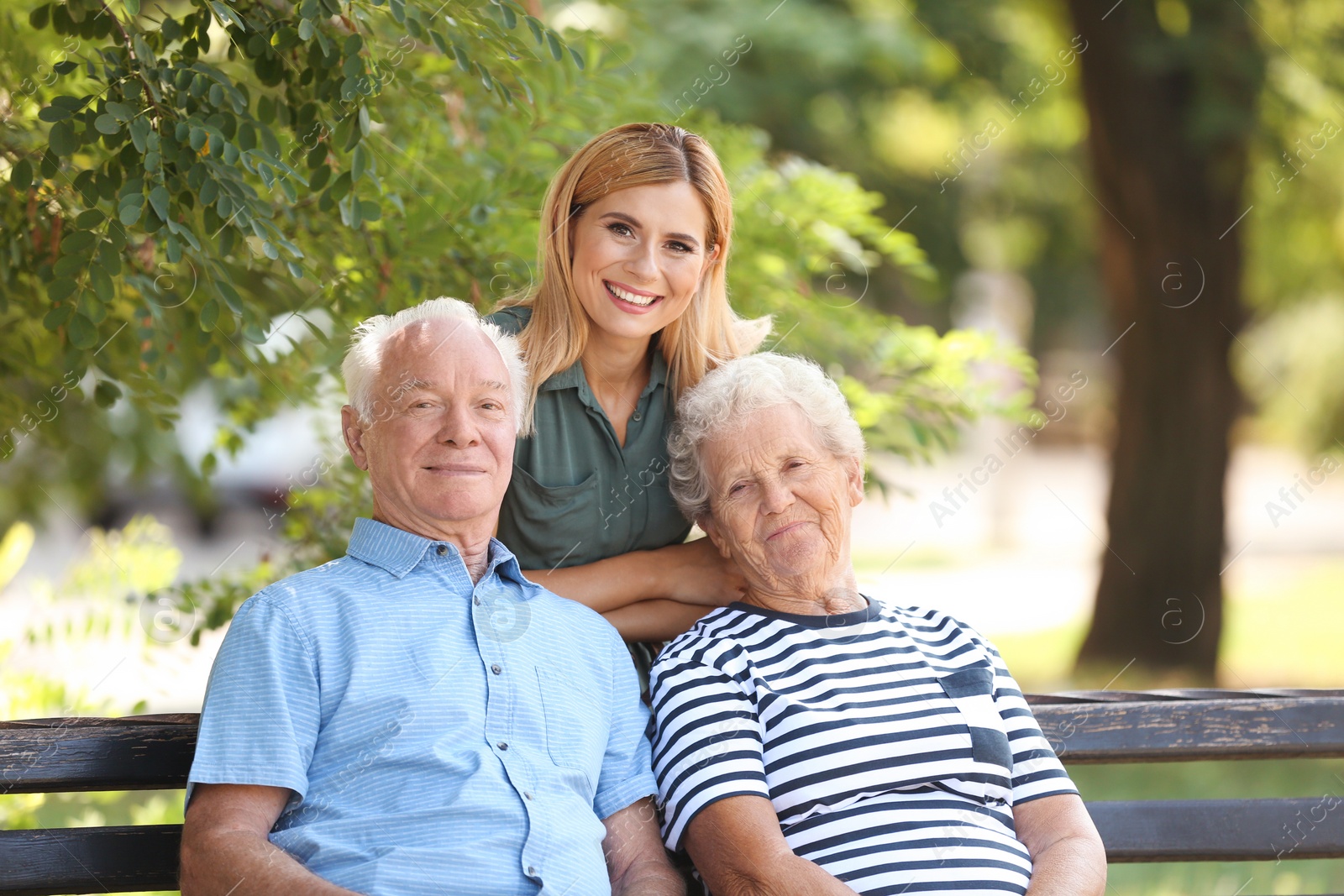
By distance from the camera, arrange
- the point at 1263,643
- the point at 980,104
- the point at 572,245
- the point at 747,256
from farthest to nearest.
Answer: the point at 1263,643
the point at 980,104
the point at 747,256
the point at 572,245

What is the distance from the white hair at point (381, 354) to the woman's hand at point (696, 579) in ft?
1.52

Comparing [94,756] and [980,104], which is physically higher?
[980,104]

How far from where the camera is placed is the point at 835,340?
3668 millimetres

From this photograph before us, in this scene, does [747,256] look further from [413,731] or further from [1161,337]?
[1161,337]

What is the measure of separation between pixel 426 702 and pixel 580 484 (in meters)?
0.68

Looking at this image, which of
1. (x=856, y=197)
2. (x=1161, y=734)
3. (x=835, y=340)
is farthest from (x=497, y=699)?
(x=856, y=197)

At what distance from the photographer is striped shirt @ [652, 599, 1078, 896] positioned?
224cm

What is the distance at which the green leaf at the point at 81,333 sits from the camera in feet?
7.72

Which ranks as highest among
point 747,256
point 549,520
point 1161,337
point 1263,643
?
point 747,256

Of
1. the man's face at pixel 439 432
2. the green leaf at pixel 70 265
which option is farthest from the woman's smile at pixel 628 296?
the green leaf at pixel 70 265

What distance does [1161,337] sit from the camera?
7.43m

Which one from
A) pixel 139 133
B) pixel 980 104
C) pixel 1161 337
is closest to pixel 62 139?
pixel 139 133

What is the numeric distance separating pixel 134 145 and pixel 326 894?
1456 millimetres

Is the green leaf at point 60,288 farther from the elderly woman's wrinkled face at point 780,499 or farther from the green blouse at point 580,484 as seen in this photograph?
the elderly woman's wrinkled face at point 780,499
